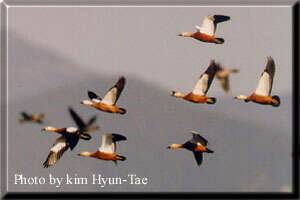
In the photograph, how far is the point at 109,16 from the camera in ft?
7.48

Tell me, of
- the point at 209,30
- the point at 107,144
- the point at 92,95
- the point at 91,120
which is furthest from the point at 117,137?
the point at 209,30

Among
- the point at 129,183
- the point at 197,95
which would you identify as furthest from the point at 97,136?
the point at 197,95

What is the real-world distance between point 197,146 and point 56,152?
2.93 ft

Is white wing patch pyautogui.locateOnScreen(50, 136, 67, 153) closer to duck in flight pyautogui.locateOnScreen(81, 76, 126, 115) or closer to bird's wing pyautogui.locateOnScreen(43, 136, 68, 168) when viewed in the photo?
bird's wing pyautogui.locateOnScreen(43, 136, 68, 168)

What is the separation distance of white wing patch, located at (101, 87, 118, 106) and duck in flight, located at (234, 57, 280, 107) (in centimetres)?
79

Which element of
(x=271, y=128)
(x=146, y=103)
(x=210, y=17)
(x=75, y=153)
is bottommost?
(x=75, y=153)

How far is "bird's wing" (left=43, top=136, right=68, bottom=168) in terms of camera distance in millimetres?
2283

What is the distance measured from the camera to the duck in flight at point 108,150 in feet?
7.53

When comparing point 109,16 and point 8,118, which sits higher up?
point 109,16

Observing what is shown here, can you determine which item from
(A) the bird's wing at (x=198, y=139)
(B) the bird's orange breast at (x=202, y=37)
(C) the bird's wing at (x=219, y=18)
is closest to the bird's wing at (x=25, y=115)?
(A) the bird's wing at (x=198, y=139)

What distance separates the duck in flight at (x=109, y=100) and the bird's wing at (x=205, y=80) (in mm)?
474

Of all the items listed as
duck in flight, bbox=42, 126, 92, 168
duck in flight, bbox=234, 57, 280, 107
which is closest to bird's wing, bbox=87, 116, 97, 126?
duck in flight, bbox=42, 126, 92, 168
